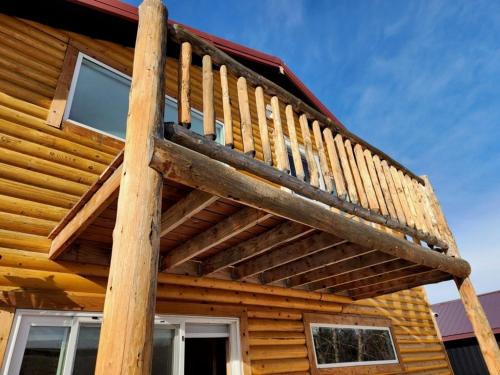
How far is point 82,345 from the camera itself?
3408mm

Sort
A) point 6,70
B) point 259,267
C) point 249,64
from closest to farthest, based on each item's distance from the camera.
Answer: point 6,70, point 259,267, point 249,64

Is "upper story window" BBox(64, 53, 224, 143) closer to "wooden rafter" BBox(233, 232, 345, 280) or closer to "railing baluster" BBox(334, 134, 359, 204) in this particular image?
"wooden rafter" BBox(233, 232, 345, 280)

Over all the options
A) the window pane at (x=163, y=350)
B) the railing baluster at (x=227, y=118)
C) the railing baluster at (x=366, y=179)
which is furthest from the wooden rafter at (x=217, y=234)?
the railing baluster at (x=366, y=179)

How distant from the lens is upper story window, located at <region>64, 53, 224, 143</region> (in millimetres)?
4656

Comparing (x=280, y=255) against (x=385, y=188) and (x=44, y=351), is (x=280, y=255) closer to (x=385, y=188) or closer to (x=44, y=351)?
(x=385, y=188)

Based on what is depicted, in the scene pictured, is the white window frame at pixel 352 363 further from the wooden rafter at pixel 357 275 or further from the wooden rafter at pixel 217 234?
the wooden rafter at pixel 217 234

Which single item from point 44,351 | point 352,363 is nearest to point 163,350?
point 44,351

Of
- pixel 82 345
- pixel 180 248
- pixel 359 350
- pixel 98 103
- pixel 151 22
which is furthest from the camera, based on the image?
pixel 359 350

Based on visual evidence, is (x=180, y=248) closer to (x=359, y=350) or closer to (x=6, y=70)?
(x=6, y=70)

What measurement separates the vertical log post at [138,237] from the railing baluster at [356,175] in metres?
2.61

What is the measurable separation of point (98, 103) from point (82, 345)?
3.26m

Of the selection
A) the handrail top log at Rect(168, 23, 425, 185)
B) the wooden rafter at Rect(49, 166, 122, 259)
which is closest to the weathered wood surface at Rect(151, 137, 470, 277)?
the wooden rafter at Rect(49, 166, 122, 259)

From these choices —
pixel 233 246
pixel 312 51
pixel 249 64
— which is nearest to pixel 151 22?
Answer: pixel 233 246

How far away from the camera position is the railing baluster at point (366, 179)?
4066 mm
